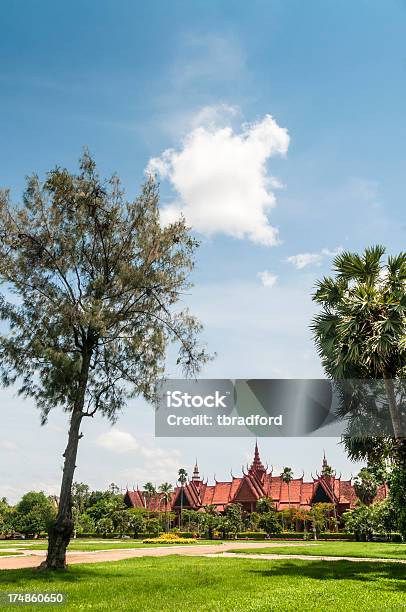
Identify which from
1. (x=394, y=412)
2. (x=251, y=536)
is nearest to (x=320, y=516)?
(x=251, y=536)

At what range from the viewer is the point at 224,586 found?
533 inches

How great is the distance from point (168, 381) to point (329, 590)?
30.2ft

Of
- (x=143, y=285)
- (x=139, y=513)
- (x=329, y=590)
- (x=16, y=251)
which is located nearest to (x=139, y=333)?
(x=143, y=285)

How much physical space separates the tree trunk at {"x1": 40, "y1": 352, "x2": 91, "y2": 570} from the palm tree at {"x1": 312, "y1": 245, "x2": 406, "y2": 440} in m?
8.75

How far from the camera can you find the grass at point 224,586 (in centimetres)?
1095

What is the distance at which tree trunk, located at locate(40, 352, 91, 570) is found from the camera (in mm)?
17078

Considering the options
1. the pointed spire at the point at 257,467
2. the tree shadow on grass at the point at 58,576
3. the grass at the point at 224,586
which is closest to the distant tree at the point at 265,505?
the pointed spire at the point at 257,467

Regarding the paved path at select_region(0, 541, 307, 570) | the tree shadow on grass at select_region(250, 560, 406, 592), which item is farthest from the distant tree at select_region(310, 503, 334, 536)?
the tree shadow on grass at select_region(250, 560, 406, 592)

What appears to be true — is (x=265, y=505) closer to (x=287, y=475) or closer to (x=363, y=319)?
(x=287, y=475)

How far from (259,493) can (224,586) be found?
63002 mm

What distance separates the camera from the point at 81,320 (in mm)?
17688

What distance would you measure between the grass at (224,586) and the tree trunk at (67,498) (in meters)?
0.70

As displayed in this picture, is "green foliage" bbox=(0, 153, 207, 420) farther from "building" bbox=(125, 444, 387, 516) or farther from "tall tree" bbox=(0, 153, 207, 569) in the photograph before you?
"building" bbox=(125, 444, 387, 516)

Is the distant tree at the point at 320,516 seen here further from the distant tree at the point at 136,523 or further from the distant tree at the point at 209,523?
the distant tree at the point at 136,523
